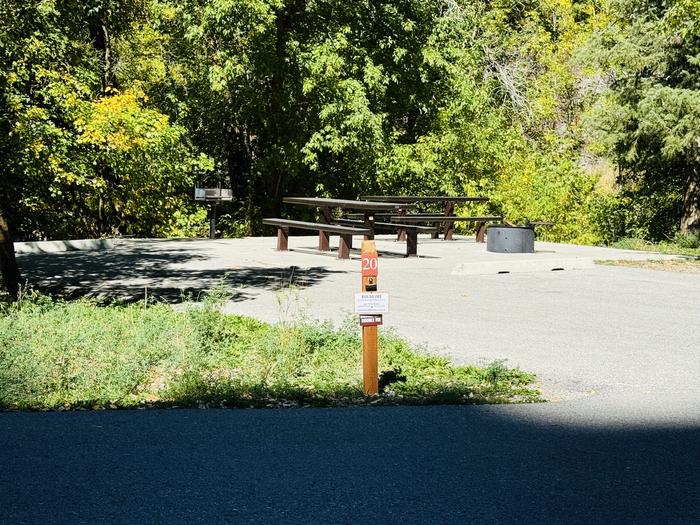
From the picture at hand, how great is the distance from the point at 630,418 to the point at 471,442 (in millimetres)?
1287

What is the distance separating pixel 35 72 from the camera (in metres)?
19.6

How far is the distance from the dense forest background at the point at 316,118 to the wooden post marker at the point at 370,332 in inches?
543

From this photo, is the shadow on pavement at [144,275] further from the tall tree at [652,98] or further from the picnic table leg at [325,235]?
the tall tree at [652,98]

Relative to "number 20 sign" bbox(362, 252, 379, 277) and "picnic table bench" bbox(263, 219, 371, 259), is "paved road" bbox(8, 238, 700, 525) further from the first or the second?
"picnic table bench" bbox(263, 219, 371, 259)

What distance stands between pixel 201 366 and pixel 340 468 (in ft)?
8.73

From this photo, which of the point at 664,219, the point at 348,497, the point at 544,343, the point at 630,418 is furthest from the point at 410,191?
the point at 348,497

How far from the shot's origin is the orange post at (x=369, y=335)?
6.74 meters

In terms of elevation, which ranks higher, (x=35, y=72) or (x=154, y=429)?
(x=35, y=72)

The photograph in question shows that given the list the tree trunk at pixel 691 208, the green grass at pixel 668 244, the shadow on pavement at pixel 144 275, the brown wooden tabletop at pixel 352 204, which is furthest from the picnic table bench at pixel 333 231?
the tree trunk at pixel 691 208

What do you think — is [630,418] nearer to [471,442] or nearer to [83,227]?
[471,442]

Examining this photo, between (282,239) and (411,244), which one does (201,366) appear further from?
(282,239)

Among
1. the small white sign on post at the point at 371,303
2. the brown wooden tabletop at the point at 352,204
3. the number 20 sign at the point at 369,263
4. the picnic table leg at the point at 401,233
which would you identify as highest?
the number 20 sign at the point at 369,263

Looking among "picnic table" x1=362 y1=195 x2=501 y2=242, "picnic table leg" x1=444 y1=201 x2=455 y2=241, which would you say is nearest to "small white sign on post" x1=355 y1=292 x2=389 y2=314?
"picnic table" x1=362 y1=195 x2=501 y2=242

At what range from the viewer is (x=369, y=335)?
6.85 meters
